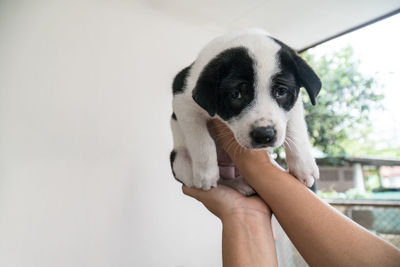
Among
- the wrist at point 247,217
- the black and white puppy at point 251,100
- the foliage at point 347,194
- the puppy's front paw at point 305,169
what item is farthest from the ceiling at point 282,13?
the foliage at point 347,194

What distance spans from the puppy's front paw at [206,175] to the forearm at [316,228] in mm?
171

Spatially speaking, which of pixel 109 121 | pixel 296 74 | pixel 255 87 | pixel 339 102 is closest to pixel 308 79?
pixel 296 74

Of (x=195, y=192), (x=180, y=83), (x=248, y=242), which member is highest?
(x=180, y=83)

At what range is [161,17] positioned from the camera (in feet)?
9.07

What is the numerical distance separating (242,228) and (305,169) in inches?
13.6

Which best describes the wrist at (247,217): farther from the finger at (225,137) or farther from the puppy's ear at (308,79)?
the puppy's ear at (308,79)

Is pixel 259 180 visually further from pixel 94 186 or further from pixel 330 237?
pixel 94 186

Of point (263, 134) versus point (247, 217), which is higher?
point (263, 134)

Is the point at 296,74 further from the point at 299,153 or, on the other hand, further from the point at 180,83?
the point at 180,83

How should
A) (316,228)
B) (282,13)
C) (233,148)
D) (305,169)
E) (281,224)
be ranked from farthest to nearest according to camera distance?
(282,13), (233,148), (305,169), (281,224), (316,228)

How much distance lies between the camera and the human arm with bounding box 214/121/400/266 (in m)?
0.78

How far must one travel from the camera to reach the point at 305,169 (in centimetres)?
111

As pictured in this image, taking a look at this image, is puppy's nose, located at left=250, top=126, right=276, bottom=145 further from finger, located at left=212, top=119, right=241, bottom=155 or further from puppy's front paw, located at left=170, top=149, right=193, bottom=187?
puppy's front paw, located at left=170, top=149, right=193, bottom=187

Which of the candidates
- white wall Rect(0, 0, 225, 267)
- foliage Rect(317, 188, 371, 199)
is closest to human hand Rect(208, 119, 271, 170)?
white wall Rect(0, 0, 225, 267)
